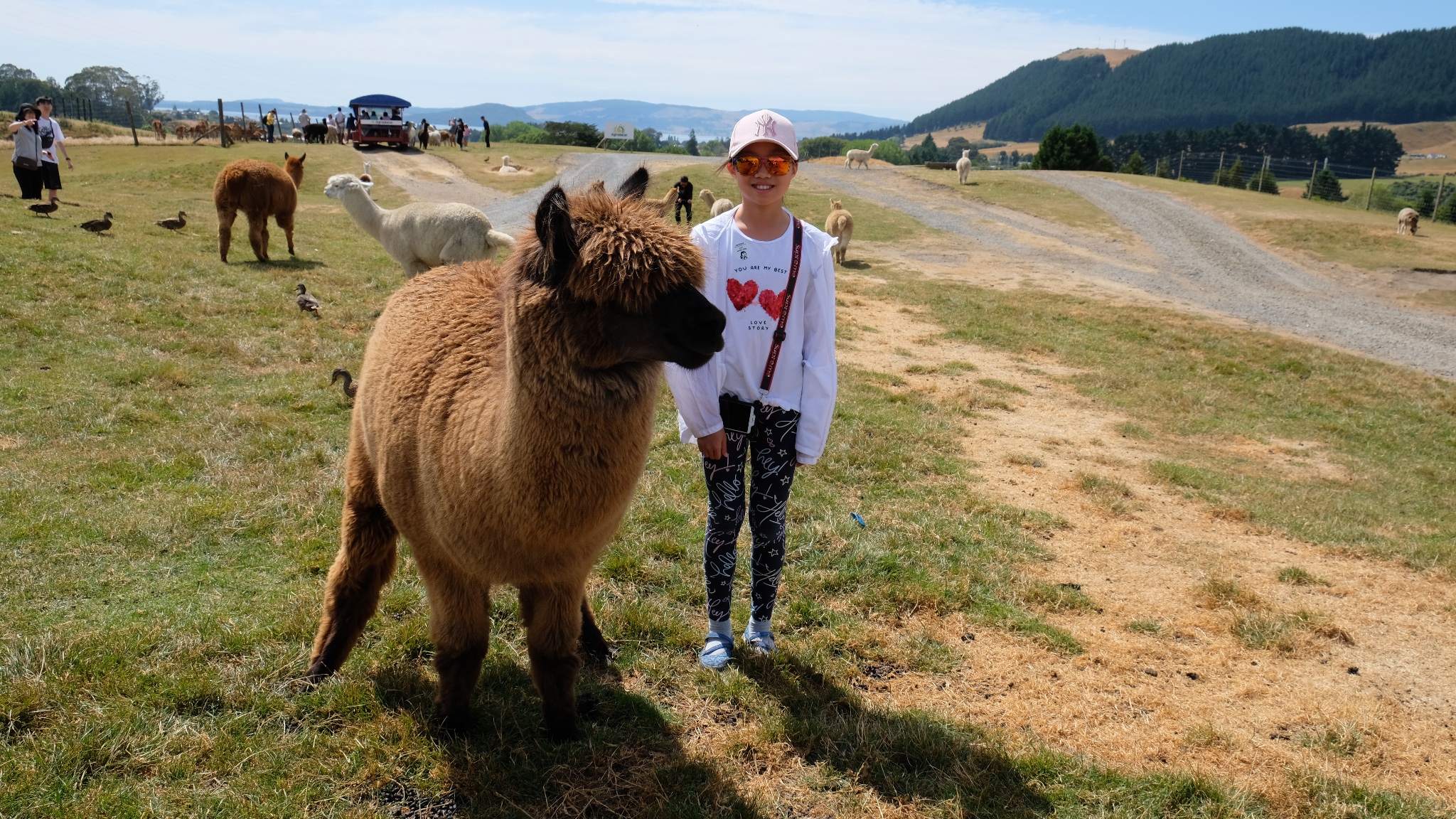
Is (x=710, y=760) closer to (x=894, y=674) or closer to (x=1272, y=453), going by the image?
(x=894, y=674)

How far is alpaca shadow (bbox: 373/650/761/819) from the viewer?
308 centimetres

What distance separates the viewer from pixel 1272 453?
859 centimetres

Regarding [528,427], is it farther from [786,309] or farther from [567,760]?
[567,760]

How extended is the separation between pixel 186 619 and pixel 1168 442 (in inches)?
347

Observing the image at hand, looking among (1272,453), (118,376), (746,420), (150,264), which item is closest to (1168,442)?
(1272,453)

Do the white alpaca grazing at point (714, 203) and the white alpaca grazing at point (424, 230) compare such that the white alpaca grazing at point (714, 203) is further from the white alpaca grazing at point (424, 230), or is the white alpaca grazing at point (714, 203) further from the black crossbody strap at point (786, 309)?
the black crossbody strap at point (786, 309)

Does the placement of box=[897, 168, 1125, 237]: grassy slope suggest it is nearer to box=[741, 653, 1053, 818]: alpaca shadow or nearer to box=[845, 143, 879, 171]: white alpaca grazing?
box=[845, 143, 879, 171]: white alpaca grazing

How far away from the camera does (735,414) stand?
358 centimetres

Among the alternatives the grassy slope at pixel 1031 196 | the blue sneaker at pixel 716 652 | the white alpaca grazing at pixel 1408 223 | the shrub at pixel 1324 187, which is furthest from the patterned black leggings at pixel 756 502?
the shrub at pixel 1324 187

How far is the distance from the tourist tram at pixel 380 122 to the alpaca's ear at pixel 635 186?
4227 cm

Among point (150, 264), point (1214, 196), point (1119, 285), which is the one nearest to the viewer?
point (150, 264)

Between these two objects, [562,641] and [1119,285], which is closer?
[562,641]

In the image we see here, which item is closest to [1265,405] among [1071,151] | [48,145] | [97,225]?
[97,225]

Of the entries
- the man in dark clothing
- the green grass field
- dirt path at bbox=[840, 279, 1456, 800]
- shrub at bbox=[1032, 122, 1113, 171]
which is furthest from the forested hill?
the green grass field
